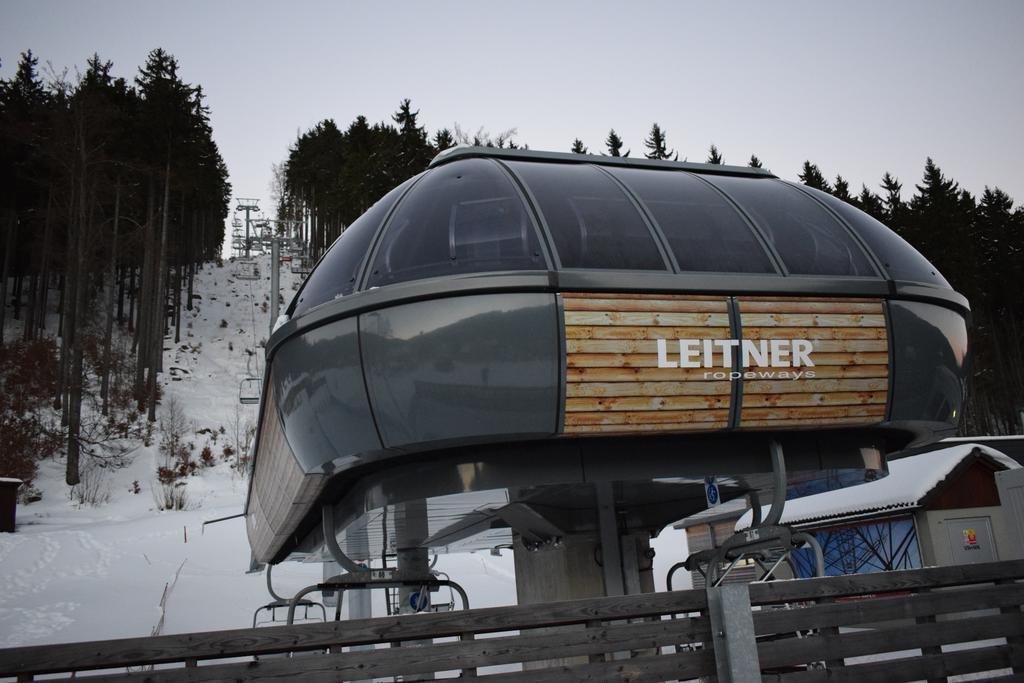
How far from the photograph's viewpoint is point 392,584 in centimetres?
868

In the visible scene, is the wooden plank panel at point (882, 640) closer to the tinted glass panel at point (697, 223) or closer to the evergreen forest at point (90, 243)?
the tinted glass panel at point (697, 223)

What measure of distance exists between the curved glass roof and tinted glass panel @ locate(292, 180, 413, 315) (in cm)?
2

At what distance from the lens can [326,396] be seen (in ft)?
22.2

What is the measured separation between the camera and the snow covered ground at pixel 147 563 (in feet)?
59.4

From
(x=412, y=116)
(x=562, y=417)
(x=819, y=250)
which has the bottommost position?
(x=562, y=417)

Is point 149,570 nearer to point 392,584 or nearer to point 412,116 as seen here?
point 392,584

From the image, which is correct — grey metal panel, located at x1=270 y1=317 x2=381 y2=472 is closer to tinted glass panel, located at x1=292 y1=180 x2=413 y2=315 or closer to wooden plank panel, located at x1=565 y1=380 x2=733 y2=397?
tinted glass panel, located at x1=292 y1=180 x2=413 y2=315

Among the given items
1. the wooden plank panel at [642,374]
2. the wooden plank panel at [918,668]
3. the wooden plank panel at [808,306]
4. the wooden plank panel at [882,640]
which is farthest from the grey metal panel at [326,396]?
the wooden plank panel at [918,668]

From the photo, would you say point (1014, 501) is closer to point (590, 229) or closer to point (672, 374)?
point (672, 374)

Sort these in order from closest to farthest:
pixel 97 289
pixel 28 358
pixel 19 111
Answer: pixel 28 358
pixel 19 111
pixel 97 289

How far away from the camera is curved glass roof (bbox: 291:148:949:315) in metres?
6.65

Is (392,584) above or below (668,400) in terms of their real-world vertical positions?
below

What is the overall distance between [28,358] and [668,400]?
42.5m

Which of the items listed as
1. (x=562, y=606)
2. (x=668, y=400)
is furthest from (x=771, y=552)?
(x=562, y=606)
